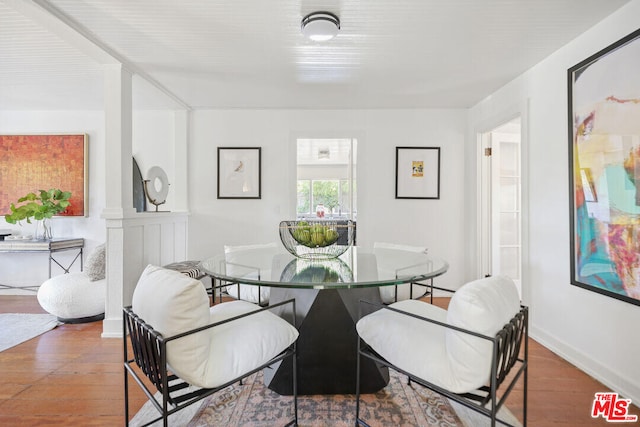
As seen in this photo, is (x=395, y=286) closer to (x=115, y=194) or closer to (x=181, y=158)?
(x=115, y=194)

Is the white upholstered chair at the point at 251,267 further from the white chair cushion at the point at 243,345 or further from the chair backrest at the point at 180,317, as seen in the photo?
the chair backrest at the point at 180,317

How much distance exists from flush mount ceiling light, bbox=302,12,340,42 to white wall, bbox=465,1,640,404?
1717mm

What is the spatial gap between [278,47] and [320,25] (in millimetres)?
535

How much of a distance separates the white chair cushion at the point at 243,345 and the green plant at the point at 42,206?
3235 millimetres

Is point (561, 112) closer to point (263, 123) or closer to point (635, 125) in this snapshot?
point (635, 125)

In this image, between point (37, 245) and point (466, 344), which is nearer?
point (466, 344)

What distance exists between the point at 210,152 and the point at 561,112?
3.54 metres

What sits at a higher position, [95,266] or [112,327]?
[95,266]

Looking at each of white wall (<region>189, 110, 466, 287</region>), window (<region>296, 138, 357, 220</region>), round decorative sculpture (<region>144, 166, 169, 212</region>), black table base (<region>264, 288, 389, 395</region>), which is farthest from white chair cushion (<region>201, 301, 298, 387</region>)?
window (<region>296, 138, 357, 220</region>)

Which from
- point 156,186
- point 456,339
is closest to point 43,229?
point 156,186

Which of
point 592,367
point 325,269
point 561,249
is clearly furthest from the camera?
point 561,249

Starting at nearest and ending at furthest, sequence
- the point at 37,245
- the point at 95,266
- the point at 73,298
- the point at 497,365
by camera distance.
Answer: the point at 497,365, the point at 73,298, the point at 95,266, the point at 37,245

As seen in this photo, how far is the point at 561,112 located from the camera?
242cm

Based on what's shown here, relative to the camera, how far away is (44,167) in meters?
3.99
